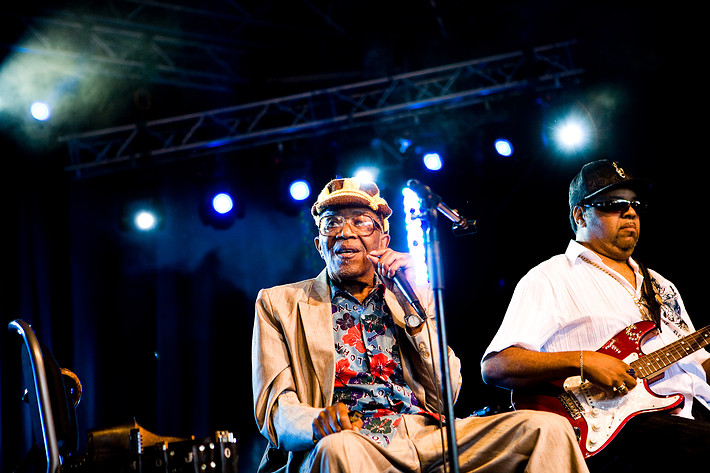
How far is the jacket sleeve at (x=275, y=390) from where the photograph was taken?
3.00m

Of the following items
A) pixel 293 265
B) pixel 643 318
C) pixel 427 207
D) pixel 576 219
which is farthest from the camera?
pixel 293 265

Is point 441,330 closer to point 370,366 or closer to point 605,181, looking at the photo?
point 370,366

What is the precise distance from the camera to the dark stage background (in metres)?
6.97

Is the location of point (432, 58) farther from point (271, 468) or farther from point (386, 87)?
point (271, 468)

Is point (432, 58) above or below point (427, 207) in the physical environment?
above

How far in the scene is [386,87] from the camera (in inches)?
294

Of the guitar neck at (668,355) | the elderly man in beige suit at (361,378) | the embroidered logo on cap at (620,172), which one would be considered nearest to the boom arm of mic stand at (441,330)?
the elderly man in beige suit at (361,378)

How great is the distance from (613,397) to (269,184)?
17.1 feet

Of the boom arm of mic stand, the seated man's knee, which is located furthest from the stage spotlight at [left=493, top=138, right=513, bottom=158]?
the seated man's knee

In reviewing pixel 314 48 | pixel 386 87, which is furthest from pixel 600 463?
pixel 314 48

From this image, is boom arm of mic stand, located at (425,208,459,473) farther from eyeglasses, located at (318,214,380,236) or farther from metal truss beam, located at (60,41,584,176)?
metal truss beam, located at (60,41,584,176)

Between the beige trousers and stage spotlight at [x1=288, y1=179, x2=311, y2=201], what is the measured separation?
4.84 metres

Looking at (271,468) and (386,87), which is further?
(386,87)

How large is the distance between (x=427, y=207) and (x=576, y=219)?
→ 203cm
